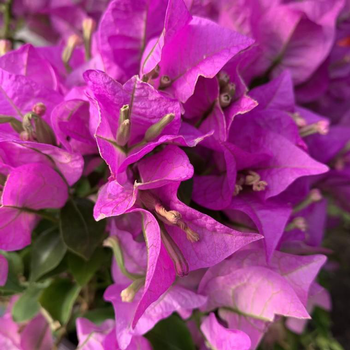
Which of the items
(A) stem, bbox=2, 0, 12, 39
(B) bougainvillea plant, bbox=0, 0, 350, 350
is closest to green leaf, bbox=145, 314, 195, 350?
(B) bougainvillea plant, bbox=0, 0, 350, 350

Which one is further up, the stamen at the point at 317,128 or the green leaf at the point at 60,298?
the stamen at the point at 317,128

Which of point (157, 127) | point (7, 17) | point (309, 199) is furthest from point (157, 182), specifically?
point (7, 17)

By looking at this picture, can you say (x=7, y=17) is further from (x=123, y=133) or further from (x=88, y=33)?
(x=123, y=133)

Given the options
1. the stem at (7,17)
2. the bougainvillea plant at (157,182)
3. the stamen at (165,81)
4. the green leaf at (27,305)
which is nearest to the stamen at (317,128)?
the bougainvillea plant at (157,182)

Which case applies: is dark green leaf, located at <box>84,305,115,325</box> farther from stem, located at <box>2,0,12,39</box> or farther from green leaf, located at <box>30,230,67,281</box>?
stem, located at <box>2,0,12,39</box>

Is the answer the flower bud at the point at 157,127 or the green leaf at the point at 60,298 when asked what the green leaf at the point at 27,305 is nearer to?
the green leaf at the point at 60,298

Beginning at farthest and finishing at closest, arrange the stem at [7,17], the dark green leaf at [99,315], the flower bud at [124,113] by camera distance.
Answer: the stem at [7,17]
the dark green leaf at [99,315]
the flower bud at [124,113]

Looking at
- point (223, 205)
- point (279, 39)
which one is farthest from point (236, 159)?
point (279, 39)

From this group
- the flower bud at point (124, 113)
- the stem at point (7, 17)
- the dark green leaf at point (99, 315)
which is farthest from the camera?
the stem at point (7, 17)

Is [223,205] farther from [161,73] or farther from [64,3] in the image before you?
[64,3]
